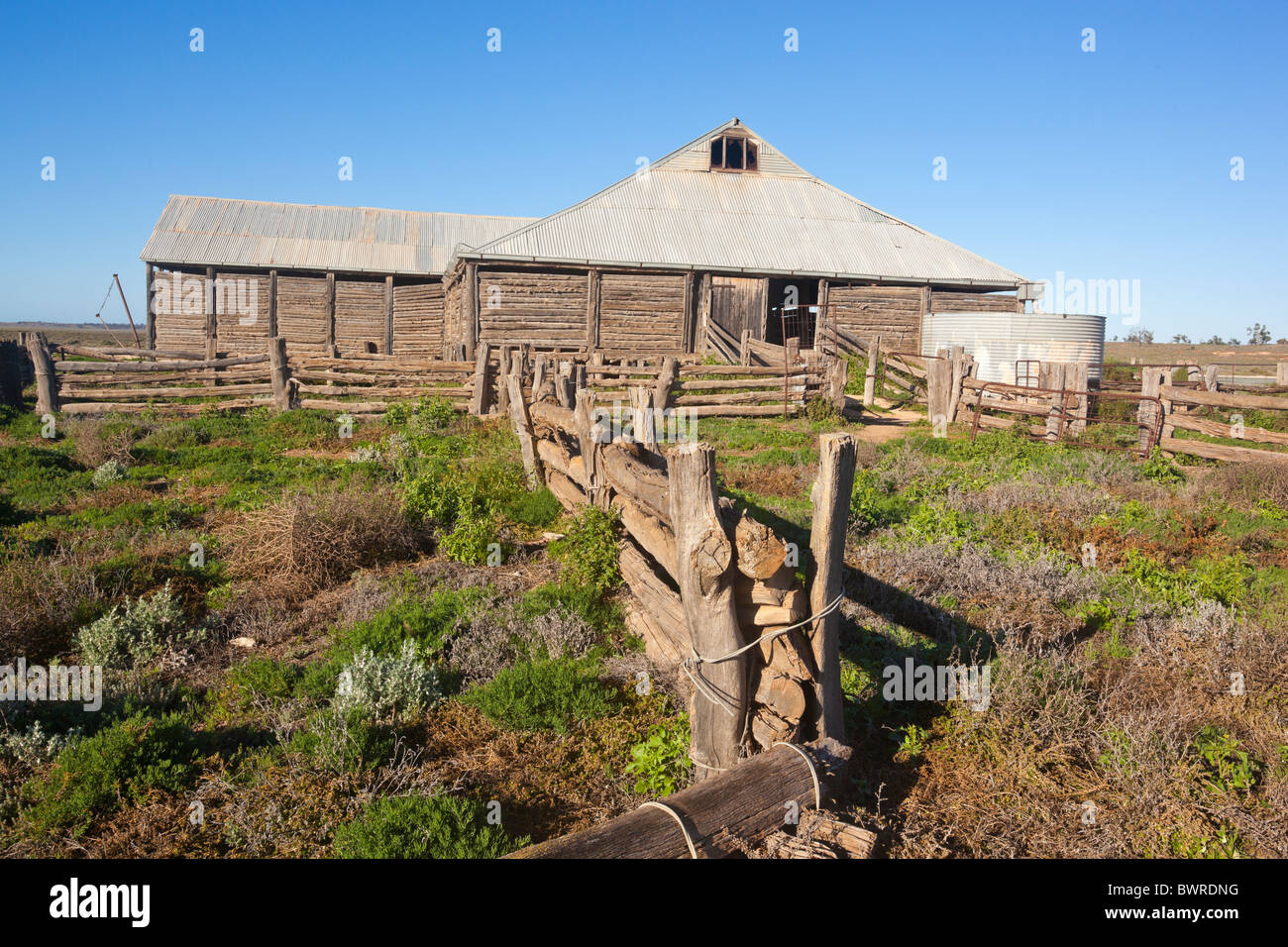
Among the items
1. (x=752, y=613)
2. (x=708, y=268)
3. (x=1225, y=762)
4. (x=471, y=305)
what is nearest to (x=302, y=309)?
(x=471, y=305)

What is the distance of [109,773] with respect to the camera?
3.92 meters

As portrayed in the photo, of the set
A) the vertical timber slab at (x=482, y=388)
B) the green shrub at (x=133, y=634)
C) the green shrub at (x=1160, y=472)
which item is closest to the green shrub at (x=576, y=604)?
the green shrub at (x=133, y=634)

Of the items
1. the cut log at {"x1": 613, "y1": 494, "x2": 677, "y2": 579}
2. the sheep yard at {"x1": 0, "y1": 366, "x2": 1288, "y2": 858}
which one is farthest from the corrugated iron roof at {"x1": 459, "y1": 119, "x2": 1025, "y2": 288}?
the cut log at {"x1": 613, "y1": 494, "x2": 677, "y2": 579}

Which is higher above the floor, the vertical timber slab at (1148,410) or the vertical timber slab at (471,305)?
the vertical timber slab at (471,305)

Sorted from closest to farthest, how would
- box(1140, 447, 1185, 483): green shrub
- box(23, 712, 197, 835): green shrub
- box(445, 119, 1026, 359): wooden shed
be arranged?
1. box(23, 712, 197, 835): green shrub
2. box(1140, 447, 1185, 483): green shrub
3. box(445, 119, 1026, 359): wooden shed

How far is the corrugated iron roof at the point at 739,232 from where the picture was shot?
73.4 feet

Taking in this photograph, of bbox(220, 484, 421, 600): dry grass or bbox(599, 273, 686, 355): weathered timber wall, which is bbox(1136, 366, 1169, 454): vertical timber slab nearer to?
bbox(220, 484, 421, 600): dry grass

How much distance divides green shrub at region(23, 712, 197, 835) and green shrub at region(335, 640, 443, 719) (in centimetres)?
87

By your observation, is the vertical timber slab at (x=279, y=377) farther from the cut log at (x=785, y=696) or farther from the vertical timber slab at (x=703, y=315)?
the cut log at (x=785, y=696)

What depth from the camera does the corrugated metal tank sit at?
1983 cm

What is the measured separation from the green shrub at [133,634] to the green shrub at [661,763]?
3716 mm

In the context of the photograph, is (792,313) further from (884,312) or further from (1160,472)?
(1160,472)

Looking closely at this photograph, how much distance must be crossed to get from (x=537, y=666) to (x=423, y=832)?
68.8 inches
